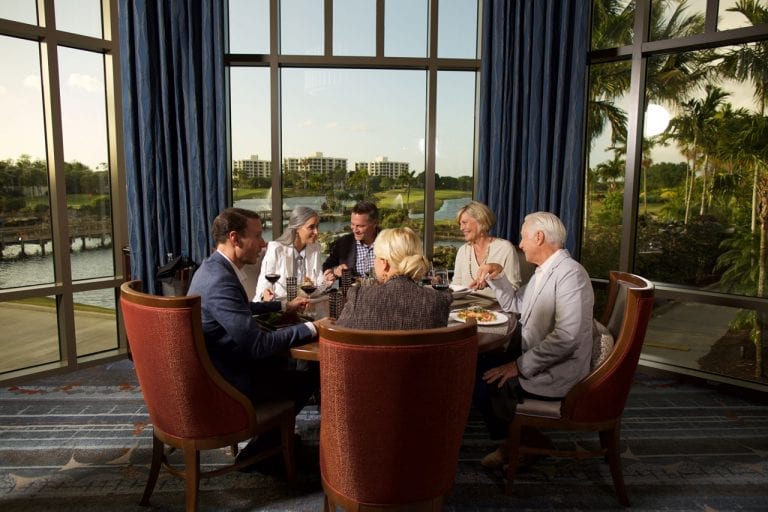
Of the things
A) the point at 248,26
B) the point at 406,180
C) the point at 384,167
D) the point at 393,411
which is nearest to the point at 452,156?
the point at 406,180

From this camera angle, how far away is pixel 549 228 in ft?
7.84

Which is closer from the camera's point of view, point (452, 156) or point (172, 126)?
point (172, 126)

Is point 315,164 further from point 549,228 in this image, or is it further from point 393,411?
point 393,411

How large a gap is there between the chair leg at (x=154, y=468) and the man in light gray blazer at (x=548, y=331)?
4.44 ft

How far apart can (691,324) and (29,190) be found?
463 centimetres

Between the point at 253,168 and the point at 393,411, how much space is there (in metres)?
3.21

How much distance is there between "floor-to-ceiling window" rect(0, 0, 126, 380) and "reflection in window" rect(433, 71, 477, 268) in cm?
242

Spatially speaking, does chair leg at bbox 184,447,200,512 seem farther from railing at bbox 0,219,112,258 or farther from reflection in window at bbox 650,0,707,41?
reflection in window at bbox 650,0,707,41

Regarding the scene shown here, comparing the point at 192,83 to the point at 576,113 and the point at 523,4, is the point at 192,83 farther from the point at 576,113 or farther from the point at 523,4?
the point at 576,113

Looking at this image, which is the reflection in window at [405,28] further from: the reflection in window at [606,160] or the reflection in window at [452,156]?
the reflection in window at [606,160]

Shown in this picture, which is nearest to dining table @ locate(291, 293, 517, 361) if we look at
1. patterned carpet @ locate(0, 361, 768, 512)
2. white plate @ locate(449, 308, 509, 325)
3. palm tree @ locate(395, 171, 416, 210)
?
white plate @ locate(449, 308, 509, 325)

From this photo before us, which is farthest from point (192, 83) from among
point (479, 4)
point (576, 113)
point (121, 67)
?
point (576, 113)

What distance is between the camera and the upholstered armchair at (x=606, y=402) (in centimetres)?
213

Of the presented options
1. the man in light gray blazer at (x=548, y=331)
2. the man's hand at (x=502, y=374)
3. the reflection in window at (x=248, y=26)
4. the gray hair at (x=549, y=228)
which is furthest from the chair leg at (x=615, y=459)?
the reflection in window at (x=248, y=26)
